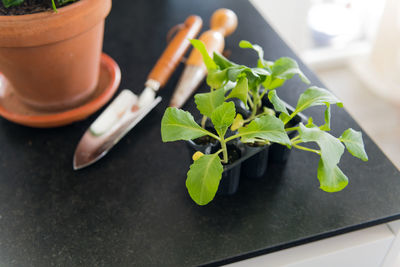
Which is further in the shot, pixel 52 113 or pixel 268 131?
pixel 52 113

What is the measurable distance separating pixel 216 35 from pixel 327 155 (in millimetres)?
410

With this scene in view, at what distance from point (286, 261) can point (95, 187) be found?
304mm

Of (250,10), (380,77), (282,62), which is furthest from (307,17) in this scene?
(282,62)

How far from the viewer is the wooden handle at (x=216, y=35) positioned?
0.77 metres

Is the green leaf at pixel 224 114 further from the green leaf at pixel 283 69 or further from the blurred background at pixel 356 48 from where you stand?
the blurred background at pixel 356 48

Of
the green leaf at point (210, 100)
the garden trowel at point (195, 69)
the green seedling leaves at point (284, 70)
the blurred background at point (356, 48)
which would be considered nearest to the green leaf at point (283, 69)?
the green seedling leaves at point (284, 70)

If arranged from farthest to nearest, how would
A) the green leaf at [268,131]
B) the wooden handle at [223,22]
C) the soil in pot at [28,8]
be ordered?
the wooden handle at [223,22] < the soil in pot at [28,8] < the green leaf at [268,131]

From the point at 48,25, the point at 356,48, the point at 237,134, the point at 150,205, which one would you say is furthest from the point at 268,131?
the point at 356,48

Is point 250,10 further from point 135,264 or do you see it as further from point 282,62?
point 135,264

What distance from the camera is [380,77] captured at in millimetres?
1786

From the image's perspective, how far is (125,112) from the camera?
709 mm

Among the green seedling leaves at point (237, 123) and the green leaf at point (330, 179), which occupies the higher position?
the green leaf at point (330, 179)

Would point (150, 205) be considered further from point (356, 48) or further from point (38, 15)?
point (356, 48)

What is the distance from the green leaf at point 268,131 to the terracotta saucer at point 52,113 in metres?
0.33
